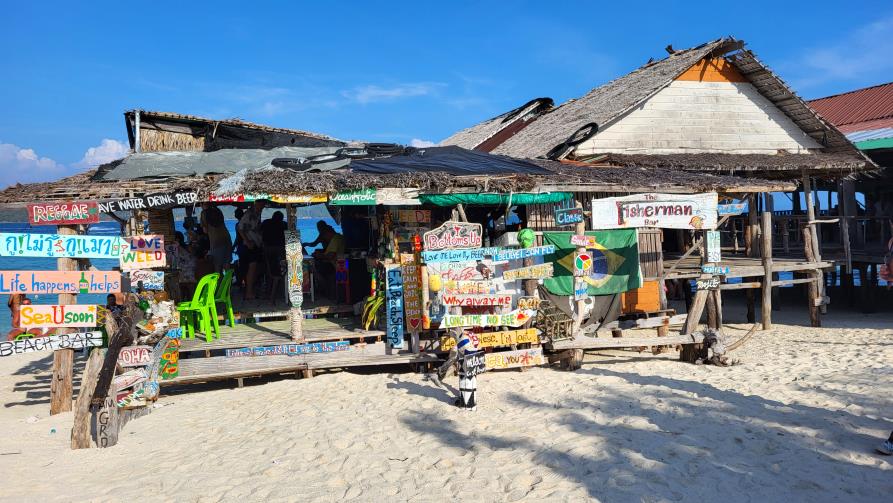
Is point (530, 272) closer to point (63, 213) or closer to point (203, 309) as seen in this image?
point (203, 309)

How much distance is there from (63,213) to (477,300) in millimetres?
5508

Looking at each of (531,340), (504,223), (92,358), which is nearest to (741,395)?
(531,340)

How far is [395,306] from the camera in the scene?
344 inches

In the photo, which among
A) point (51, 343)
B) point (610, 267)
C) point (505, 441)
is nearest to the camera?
point (505, 441)

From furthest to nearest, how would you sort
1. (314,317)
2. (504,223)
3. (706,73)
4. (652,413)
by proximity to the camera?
(706,73) < (504,223) < (314,317) < (652,413)

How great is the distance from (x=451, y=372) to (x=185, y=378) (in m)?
3.67

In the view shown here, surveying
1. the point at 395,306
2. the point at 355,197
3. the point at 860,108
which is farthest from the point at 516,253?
the point at 860,108

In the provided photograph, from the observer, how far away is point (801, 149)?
49.0 ft

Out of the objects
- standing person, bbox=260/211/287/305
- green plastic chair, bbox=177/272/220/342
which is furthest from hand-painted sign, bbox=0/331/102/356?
standing person, bbox=260/211/287/305

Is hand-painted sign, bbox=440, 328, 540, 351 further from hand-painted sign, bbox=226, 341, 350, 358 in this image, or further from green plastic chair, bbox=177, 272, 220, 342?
green plastic chair, bbox=177, 272, 220, 342

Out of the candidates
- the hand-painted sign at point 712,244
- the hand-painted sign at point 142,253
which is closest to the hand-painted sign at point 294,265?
the hand-painted sign at point 142,253

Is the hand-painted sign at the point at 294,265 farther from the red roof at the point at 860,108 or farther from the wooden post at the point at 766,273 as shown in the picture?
the red roof at the point at 860,108

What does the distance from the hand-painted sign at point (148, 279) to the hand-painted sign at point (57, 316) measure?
57 cm

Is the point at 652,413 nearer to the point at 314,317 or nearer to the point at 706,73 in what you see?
the point at 314,317
